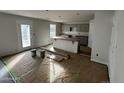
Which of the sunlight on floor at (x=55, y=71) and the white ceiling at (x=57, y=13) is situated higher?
the white ceiling at (x=57, y=13)

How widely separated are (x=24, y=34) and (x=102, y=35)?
4.49 metres

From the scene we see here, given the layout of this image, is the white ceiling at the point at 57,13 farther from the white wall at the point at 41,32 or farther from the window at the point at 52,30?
the window at the point at 52,30

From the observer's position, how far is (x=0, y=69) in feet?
10.9

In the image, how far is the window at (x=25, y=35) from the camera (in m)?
5.62

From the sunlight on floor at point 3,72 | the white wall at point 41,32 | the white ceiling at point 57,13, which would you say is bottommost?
the sunlight on floor at point 3,72

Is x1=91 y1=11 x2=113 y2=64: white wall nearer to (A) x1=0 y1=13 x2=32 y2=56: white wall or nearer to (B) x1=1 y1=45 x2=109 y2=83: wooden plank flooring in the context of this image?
(B) x1=1 y1=45 x2=109 y2=83: wooden plank flooring

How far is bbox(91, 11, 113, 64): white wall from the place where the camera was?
11.8 feet

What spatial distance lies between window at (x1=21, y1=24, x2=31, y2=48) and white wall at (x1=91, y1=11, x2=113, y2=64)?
4184 mm

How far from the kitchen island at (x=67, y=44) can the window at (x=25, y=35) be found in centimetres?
189

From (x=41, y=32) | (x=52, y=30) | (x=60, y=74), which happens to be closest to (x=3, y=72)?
(x=60, y=74)

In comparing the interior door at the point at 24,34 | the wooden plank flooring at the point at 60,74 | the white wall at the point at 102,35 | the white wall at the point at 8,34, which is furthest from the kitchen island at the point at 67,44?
the white wall at the point at 8,34

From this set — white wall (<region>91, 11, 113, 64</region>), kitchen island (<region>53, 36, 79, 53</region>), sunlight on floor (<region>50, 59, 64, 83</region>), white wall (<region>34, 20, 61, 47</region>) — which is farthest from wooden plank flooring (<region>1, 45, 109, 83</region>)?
white wall (<region>34, 20, 61, 47</region>)
